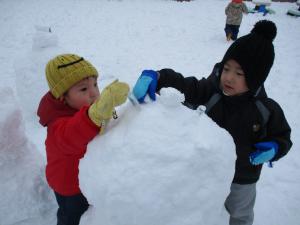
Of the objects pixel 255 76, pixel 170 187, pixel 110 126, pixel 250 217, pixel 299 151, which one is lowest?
pixel 299 151

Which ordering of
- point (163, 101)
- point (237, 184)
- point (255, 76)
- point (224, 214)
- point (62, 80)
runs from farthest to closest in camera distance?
point (237, 184)
point (255, 76)
point (62, 80)
point (224, 214)
point (163, 101)

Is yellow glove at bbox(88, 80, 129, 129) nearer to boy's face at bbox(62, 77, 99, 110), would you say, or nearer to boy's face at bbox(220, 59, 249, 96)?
boy's face at bbox(62, 77, 99, 110)

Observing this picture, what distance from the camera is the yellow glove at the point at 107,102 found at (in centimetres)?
113

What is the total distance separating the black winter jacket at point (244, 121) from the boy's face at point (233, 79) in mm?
43

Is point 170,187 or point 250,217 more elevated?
point 170,187

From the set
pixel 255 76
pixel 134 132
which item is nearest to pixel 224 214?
pixel 134 132

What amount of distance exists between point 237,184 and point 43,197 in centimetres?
174

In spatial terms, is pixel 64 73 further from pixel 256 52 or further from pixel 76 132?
pixel 256 52

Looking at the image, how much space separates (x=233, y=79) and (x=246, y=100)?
18cm

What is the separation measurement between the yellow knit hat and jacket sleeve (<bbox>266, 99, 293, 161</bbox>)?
122 cm

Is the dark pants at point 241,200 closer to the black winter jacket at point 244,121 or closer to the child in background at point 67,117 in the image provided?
the black winter jacket at point 244,121

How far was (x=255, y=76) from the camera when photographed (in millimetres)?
1722

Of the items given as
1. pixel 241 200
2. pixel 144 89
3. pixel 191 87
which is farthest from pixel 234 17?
pixel 144 89

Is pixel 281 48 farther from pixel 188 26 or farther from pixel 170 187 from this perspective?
pixel 170 187
